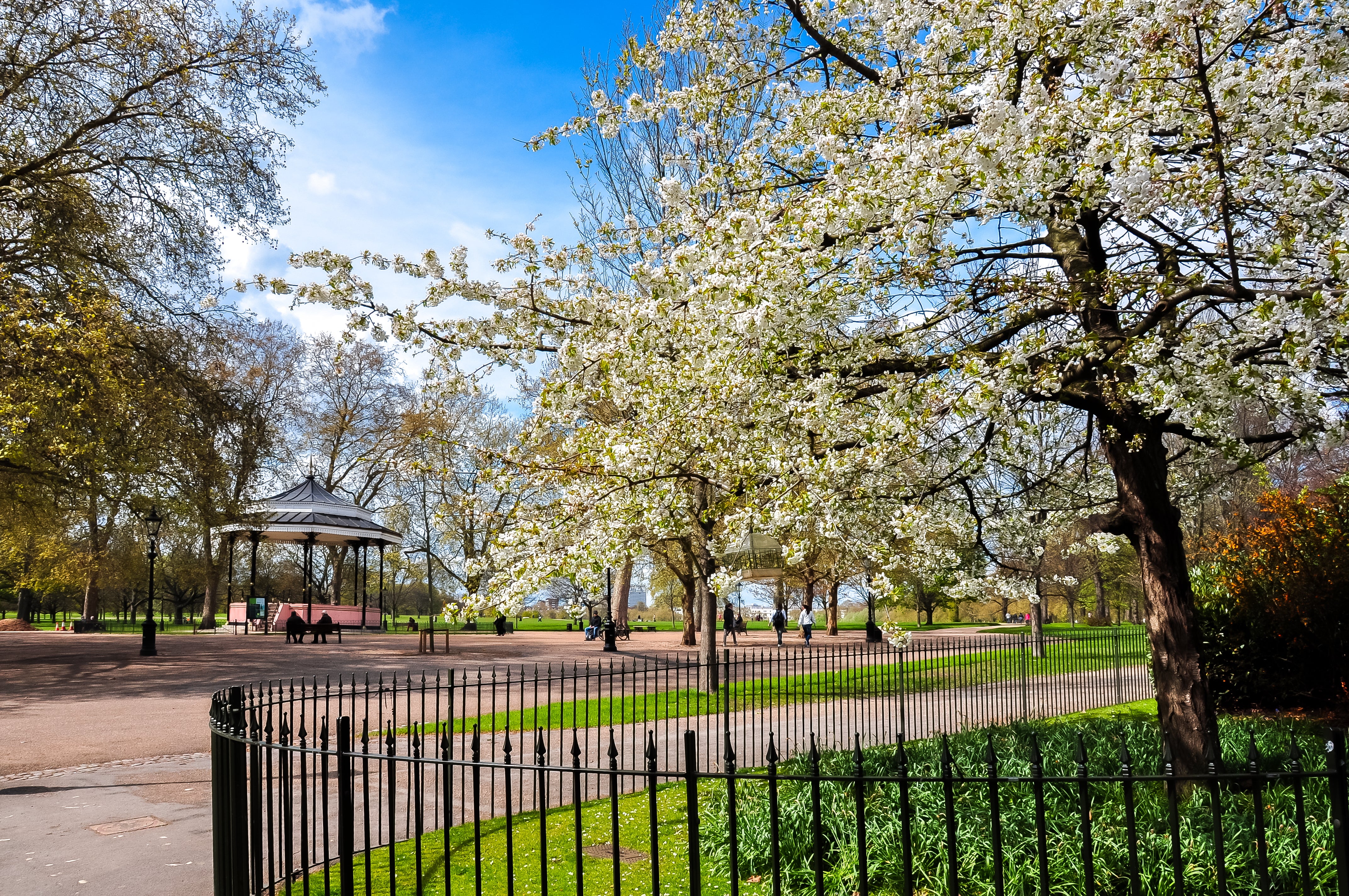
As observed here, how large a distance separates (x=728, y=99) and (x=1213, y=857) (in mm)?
Answer: 6781

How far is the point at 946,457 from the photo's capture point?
902cm

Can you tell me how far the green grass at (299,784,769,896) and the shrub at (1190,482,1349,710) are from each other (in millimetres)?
9241

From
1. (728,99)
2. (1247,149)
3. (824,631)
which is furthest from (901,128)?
(824,631)

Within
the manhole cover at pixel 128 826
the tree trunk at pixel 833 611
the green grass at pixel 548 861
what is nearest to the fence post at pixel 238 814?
the green grass at pixel 548 861

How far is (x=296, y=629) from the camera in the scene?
93.4ft

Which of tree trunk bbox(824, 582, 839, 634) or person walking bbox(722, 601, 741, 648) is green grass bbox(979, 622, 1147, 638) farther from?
person walking bbox(722, 601, 741, 648)

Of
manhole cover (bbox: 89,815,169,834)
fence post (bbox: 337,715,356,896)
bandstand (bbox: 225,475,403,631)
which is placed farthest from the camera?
bandstand (bbox: 225,475,403,631)

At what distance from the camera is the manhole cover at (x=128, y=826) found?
6.85m

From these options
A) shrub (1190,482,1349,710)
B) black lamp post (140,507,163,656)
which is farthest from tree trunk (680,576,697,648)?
shrub (1190,482,1349,710)

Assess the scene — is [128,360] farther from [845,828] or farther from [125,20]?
[845,828]

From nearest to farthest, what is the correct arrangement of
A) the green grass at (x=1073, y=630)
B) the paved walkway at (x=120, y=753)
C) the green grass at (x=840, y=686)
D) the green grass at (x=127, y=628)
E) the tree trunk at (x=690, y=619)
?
the paved walkway at (x=120, y=753) → the green grass at (x=840, y=686) → the green grass at (x=1073, y=630) → the tree trunk at (x=690, y=619) → the green grass at (x=127, y=628)

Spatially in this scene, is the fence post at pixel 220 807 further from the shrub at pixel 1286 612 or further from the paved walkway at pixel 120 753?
→ the shrub at pixel 1286 612

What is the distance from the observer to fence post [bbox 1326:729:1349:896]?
113 inches

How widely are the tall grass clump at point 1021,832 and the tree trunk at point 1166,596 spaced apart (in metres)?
0.49
